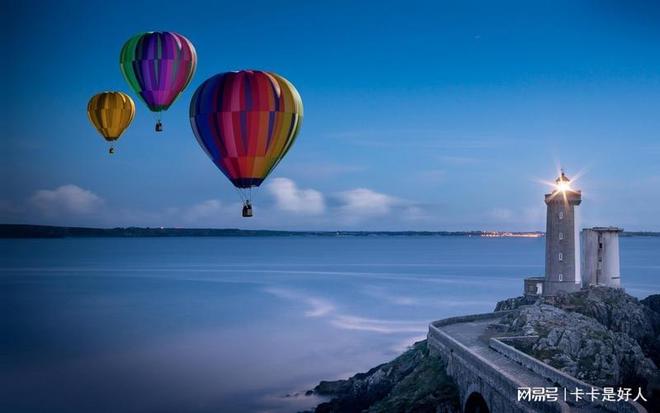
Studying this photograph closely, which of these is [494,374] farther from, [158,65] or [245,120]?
[158,65]

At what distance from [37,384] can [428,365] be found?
30553 millimetres

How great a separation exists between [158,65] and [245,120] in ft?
43.2

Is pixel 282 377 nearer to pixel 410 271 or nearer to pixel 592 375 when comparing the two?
pixel 592 375

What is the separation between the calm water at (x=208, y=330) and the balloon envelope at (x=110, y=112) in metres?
18.5

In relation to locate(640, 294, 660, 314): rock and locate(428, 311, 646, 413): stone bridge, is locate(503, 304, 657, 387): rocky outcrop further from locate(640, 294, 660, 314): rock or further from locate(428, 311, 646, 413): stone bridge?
locate(640, 294, 660, 314): rock

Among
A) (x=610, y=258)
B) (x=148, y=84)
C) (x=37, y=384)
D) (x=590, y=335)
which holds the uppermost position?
(x=148, y=84)

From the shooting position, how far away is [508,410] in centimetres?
2312

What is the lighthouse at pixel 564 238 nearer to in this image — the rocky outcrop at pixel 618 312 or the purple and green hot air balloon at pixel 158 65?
the rocky outcrop at pixel 618 312

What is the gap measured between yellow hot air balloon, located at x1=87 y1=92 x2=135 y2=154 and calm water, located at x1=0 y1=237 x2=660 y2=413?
59.0ft

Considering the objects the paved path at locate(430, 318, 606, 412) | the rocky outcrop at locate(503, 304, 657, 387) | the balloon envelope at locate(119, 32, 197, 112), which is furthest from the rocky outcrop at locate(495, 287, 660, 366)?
the balloon envelope at locate(119, 32, 197, 112)

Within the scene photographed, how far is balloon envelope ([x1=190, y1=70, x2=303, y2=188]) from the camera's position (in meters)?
29.6

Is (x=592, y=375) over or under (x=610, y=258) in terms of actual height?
under

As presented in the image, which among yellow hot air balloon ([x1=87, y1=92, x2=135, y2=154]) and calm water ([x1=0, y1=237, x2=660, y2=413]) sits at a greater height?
yellow hot air balloon ([x1=87, y1=92, x2=135, y2=154])

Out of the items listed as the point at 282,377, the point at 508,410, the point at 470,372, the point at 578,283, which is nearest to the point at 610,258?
the point at 578,283
